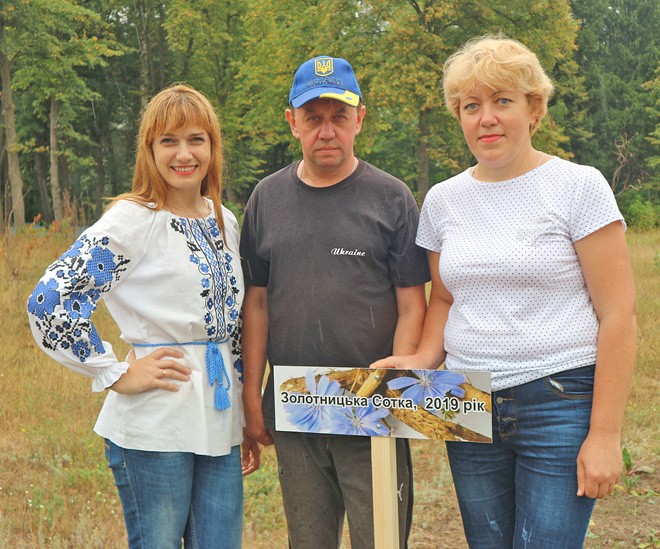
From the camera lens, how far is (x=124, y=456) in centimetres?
236


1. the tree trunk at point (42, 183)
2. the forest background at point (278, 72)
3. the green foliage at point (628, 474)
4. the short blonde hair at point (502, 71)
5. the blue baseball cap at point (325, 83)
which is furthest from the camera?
the tree trunk at point (42, 183)

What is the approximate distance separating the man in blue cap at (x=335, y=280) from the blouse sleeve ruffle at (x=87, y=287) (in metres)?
0.57

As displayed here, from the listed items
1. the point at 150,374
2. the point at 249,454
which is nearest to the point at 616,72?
the point at 249,454

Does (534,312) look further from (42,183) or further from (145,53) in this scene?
(42,183)

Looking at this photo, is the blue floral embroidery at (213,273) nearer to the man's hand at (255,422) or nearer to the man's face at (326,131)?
the man's hand at (255,422)

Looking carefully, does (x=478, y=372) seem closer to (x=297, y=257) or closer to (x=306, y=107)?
(x=297, y=257)

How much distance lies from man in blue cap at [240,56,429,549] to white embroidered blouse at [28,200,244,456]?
27 centimetres

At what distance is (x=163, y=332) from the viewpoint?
240 cm

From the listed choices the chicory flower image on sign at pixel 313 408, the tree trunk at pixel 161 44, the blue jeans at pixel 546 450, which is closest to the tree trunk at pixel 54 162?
the tree trunk at pixel 161 44

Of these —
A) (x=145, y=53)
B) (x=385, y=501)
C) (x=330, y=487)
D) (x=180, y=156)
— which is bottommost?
(x=330, y=487)

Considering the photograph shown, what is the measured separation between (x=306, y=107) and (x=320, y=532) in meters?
1.71

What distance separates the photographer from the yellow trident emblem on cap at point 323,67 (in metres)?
2.56

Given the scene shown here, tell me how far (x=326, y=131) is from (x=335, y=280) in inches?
22.9

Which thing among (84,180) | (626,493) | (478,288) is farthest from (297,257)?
(84,180)
